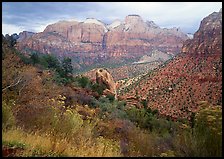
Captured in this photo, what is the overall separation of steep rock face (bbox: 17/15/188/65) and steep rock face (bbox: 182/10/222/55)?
59.0 metres

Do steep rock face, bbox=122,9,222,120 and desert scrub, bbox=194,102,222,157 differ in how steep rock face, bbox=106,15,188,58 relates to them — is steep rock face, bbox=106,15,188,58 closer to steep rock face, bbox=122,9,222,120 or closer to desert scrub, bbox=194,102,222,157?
steep rock face, bbox=122,9,222,120

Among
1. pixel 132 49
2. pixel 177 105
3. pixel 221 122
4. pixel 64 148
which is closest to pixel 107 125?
pixel 64 148

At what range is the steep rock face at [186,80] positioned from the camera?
32.7 meters

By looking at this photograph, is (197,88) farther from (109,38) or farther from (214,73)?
(109,38)

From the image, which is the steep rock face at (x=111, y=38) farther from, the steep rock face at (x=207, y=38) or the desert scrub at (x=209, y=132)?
the desert scrub at (x=209, y=132)

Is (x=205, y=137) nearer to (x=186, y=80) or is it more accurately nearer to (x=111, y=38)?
(x=186, y=80)

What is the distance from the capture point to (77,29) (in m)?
150

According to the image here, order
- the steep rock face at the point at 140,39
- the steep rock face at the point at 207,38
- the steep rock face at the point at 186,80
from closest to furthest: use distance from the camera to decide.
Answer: the steep rock face at the point at 186,80
the steep rock face at the point at 207,38
the steep rock face at the point at 140,39

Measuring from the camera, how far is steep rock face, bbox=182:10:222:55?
46.5 m

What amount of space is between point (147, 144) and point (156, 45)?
13036cm

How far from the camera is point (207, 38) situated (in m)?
53.0

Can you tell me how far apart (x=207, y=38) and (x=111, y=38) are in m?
94.5

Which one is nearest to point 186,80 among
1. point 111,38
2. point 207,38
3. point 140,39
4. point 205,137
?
point 207,38

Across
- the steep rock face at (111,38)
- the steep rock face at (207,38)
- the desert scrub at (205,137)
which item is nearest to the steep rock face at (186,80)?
the steep rock face at (207,38)
